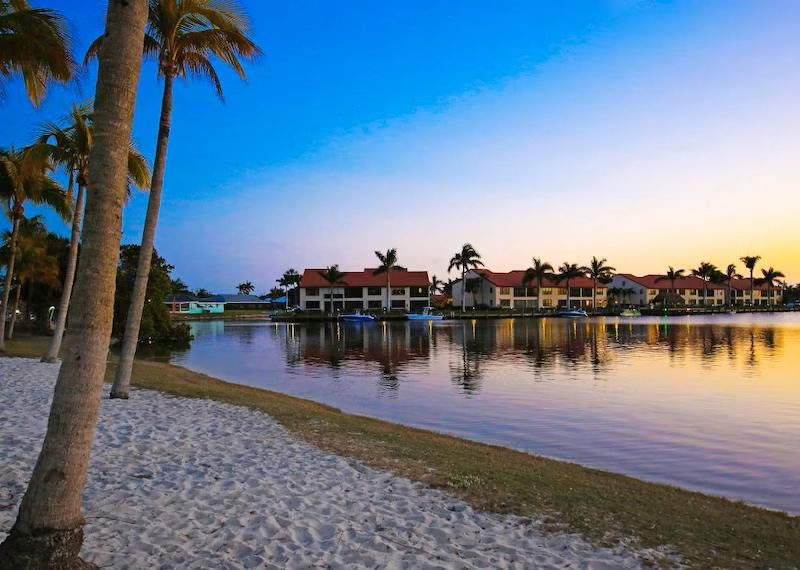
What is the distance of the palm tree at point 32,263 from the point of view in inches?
1641

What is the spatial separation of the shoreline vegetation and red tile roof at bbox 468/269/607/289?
132631 millimetres

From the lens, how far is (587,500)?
8.81 metres

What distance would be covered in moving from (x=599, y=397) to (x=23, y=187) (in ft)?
80.9

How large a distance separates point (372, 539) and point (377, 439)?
19.9 feet

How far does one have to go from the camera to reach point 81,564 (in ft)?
16.4

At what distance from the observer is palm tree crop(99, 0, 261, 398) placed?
592 inches

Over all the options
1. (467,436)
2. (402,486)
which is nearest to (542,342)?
(467,436)

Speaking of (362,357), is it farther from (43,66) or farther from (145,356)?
(43,66)

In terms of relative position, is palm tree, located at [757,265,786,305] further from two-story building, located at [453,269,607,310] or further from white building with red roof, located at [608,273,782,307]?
two-story building, located at [453,269,607,310]

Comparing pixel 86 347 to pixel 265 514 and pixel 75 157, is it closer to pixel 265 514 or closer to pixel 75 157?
pixel 265 514

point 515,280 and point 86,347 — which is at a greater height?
point 515,280

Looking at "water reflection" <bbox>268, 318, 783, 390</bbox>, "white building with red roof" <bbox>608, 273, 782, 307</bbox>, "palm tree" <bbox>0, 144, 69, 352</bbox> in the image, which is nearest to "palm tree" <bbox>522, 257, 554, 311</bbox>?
"white building with red roof" <bbox>608, 273, 782, 307</bbox>

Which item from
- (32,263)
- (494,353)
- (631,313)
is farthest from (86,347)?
(631,313)

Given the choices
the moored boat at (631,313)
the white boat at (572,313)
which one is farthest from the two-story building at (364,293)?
the moored boat at (631,313)
